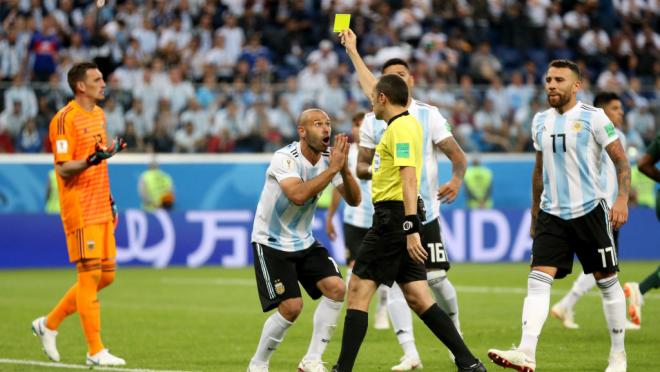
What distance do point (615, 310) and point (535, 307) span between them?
822mm

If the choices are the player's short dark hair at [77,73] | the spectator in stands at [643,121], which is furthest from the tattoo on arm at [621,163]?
the spectator in stands at [643,121]

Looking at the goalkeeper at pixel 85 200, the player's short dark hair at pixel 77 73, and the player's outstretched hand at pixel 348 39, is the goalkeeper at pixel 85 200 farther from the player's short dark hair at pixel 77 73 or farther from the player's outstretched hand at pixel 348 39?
the player's outstretched hand at pixel 348 39

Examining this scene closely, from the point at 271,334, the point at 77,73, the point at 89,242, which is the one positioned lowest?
the point at 271,334

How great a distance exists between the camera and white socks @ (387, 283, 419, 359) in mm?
10117

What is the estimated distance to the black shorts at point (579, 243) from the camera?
9336 millimetres

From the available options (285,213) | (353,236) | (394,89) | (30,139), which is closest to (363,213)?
(353,236)

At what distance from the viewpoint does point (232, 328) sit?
13531 millimetres

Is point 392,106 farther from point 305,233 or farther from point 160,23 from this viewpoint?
point 160,23

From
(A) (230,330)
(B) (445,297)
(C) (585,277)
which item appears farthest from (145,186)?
(B) (445,297)

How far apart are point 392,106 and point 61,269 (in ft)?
50.9

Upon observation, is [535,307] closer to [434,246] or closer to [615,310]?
[615,310]

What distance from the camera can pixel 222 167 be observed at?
2505 centimetres

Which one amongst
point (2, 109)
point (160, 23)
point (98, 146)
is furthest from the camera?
point (160, 23)

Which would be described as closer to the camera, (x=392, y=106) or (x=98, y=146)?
(x=392, y=106)
